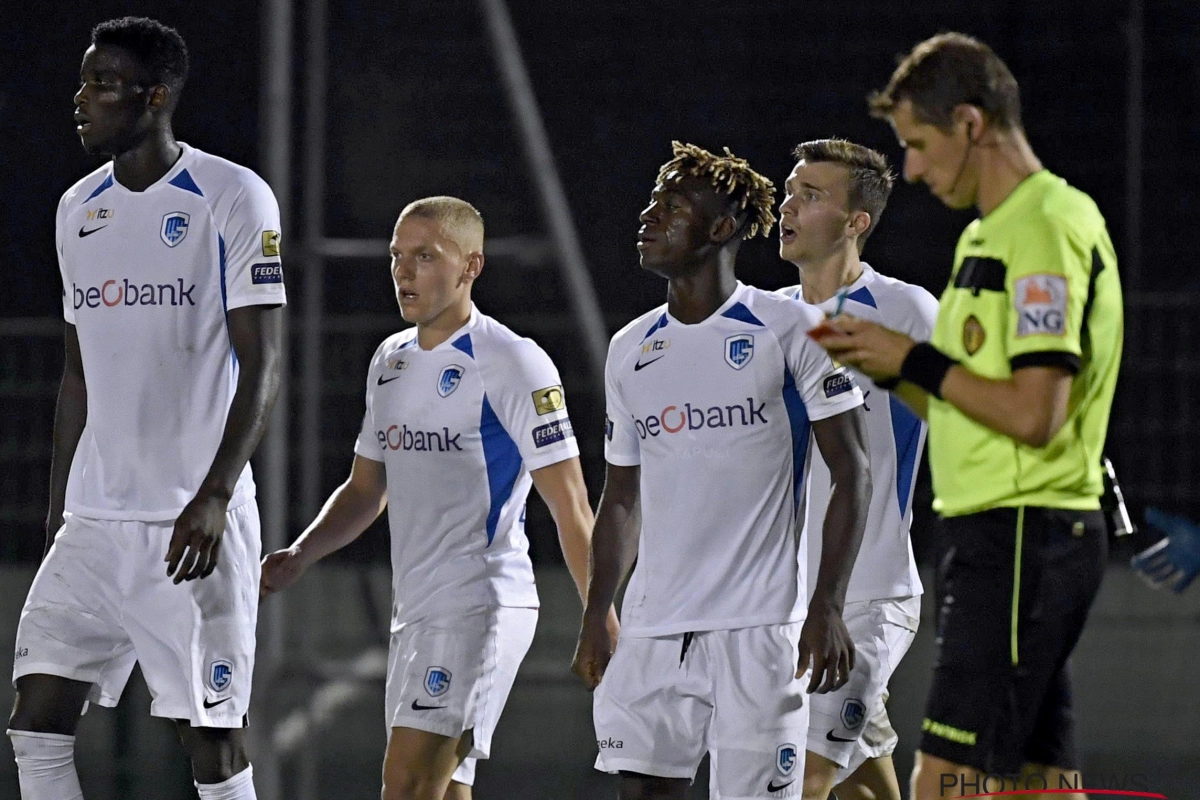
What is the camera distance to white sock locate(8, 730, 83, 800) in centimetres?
369

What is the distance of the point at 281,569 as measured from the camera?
4.28m

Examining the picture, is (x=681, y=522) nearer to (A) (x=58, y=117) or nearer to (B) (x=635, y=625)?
(B) (x=635, y=625)

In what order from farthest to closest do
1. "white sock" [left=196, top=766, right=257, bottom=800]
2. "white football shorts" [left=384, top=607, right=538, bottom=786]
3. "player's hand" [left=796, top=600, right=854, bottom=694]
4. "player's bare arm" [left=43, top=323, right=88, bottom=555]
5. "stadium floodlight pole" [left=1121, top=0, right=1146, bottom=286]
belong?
"stadium floodlight pole" [left=1121, top=0, right=1146, bottom=286], "white football shorts" [left=384, top=607, right=538, bottom=786], "player's bare arm" [left=43, top=323, right=88, bottom=555], "white sock" [left=196, top=766, right=257, bottom=800], "player's hand" [left=796, top=600, right=854, bottom=694]

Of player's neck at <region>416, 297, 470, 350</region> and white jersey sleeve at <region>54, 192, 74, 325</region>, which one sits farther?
player's neck at <region>416, 297, 470, 350</region>

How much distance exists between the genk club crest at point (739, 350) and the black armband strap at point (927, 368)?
0.94 m

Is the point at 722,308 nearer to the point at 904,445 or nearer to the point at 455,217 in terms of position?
the point at 904,445

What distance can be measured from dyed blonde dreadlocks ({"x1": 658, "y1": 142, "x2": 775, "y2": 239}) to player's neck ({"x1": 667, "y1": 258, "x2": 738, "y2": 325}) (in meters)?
0.15

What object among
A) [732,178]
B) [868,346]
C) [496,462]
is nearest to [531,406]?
[496,462]

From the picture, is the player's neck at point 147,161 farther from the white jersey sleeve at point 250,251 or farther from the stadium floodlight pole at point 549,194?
the stadium floodlight pole at point 549,194

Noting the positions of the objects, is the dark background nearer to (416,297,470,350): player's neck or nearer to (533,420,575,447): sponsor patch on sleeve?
(416,297,470,350): player's neck

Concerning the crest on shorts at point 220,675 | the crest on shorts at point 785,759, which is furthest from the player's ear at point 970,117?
the crest on shorts at point 220,675

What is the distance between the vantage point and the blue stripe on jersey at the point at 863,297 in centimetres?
432

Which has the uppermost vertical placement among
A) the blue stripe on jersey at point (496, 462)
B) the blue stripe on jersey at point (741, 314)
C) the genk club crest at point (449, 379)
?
the blue stripe on jersey at point (741, 314)

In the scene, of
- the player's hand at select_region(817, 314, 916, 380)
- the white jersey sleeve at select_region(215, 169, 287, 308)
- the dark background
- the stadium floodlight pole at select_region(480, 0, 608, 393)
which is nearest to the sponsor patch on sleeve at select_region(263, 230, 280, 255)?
the white jersey sleeve at select_region(215, 169, 287, 308)
